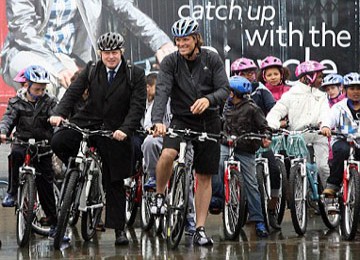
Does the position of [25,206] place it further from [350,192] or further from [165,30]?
[165,30]

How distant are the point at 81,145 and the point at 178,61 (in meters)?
1.28

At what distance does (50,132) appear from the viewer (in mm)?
12797

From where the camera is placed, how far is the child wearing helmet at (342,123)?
12.9 metres

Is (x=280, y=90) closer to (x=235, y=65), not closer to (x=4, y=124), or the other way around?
(x=235, y=65)

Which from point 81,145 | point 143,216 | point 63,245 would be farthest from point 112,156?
point 143,216

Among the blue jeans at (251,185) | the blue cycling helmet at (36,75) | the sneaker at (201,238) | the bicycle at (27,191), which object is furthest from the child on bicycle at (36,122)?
the blue jeans at (251,185)

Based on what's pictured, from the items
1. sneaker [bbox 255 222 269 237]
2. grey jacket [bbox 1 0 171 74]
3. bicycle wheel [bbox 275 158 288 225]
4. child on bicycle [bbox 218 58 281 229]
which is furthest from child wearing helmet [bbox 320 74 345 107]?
sneaker [bbox 255 222 269 237]

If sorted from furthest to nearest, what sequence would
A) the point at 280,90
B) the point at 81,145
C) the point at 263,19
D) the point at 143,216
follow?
the point at 263,19 < the point at 280,90 < the point at 143,216 < the point at 81,145

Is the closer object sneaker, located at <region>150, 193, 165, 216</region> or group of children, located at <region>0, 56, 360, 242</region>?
A: sneaker, located at <region>150, 193, 165, 216</region>

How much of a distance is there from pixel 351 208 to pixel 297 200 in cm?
73

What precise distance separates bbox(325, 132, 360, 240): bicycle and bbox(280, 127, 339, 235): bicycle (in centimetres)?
47

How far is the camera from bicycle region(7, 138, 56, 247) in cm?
1191

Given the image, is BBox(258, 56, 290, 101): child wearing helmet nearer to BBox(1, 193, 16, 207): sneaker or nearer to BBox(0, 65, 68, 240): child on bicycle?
BBox(0, 65, 68, 240): child on bicycle

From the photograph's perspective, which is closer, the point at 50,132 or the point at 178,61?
the point at 178,61
